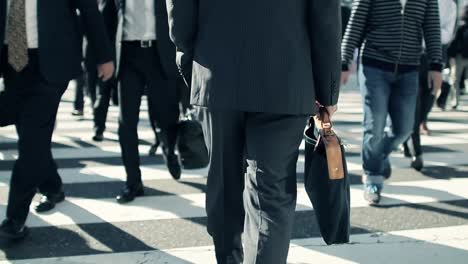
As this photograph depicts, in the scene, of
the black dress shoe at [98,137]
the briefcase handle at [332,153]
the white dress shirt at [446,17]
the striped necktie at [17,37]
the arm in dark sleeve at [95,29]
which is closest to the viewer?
the briefcase handle at [332,153]

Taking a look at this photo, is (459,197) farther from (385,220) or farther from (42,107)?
(42,107)

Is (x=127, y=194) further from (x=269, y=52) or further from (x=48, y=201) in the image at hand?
(x=269, y=52)

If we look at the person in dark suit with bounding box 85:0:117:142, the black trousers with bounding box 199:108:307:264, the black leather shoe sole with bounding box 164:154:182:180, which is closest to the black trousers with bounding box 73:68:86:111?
the person in dark suit with bounding box 85:0:117:142

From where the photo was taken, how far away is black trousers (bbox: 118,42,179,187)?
4582 mm

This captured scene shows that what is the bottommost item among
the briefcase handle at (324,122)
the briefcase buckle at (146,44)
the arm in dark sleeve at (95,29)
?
the briefcase handle at (324,122)

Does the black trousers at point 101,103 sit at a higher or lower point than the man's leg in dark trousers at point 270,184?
lower

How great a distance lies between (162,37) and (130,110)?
23.2 inches

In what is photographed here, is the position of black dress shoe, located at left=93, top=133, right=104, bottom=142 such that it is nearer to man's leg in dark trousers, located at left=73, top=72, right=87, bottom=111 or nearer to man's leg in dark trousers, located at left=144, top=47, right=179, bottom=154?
man's leg in dark trousers, located at left=73, top=72, right=87, bottom=111

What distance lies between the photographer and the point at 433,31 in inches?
179

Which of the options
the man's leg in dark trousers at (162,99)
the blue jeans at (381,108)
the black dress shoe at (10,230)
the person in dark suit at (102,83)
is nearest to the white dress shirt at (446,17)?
Answer: the blue jeans at (381,108)

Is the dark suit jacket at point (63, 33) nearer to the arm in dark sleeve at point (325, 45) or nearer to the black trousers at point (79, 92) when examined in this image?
the arm in dark sleeve at point (325, 45)

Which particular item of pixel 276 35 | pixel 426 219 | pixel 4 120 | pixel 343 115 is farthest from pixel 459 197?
pixel 343 115

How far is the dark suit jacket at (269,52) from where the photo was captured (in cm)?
248

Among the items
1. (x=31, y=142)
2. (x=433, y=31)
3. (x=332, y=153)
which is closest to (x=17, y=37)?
(x=31, y=142)
